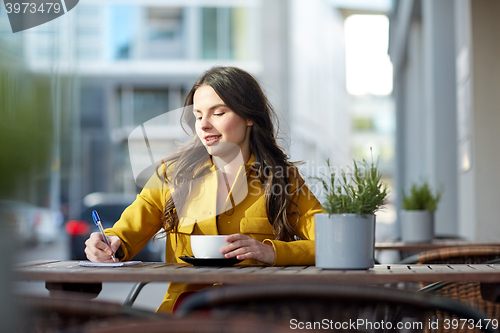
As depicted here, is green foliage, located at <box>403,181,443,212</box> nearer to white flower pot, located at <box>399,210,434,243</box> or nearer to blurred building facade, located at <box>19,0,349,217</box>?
white flower pot, located at <box>399,210,434,243</box>

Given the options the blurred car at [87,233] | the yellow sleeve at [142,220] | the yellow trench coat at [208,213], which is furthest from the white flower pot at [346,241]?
the blurred car at [87,233]

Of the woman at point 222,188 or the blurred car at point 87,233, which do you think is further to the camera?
the blurred car at point 87,233

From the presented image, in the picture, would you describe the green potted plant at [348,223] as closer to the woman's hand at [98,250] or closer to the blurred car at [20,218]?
the woman's hand at [98,250]

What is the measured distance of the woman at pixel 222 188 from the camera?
80.7 inches

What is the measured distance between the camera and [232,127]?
2141 mm

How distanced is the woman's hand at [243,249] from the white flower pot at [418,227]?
5.59 ft

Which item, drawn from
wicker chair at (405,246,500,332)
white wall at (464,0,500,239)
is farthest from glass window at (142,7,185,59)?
wicker chair at (405,246,500,332)

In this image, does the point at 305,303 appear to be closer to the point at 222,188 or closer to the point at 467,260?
the point at 222,188

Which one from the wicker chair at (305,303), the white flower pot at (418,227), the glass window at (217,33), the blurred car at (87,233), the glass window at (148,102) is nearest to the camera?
the wicker chair at (305,303)

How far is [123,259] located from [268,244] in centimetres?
48

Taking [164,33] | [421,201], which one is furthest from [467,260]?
[164,33]

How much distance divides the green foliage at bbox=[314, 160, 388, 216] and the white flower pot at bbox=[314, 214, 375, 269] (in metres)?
0.02

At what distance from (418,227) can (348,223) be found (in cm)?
185

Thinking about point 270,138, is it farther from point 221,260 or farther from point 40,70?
point 40,70
